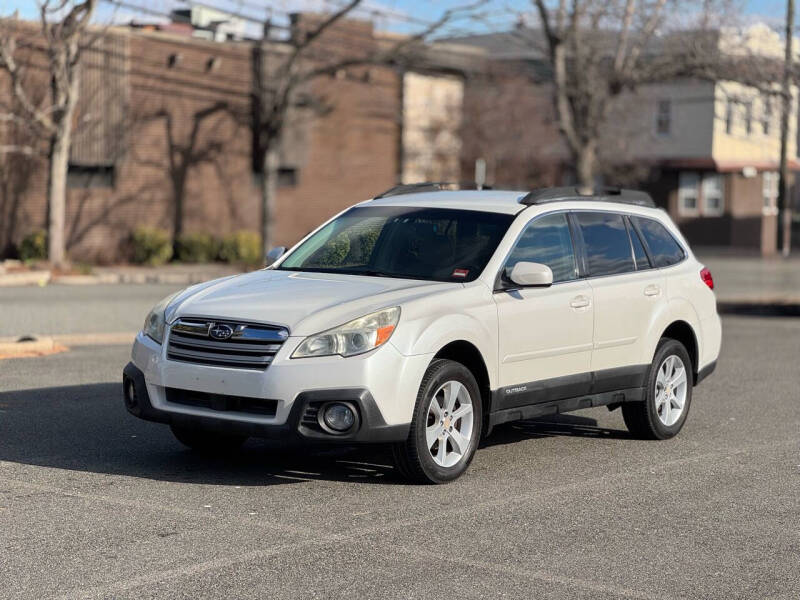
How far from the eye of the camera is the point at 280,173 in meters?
37.2

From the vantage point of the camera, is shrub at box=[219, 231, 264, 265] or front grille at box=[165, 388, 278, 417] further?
shrub at box=[219, 231, 264, 265]

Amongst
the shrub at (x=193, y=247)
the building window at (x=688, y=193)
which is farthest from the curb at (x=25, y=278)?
the building window at (x=688, y=193)

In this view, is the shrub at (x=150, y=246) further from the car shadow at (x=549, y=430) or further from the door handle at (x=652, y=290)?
the door handle at (x=652, y=290)

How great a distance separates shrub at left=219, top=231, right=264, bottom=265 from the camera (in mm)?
33656

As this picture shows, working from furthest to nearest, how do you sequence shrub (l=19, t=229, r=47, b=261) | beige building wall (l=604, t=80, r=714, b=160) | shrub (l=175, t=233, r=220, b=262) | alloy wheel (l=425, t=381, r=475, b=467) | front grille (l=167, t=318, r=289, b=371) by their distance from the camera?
beige building wall (l=604, t=80, r=714, b=160), shrub (l=175, t=233, r=220, b=262), shrub (l=19, t=229, r=47, b=261), alloy wheel (l=425, t=381, r=475, b=467), front grille (l=167, t=318, r=289, b=371)

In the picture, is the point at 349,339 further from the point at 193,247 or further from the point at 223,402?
the point at 193,247

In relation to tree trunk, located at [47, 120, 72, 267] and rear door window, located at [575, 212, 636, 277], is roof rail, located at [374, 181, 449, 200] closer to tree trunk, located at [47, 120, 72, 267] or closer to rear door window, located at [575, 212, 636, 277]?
rear door window, located at [575, 212, 636, 277]

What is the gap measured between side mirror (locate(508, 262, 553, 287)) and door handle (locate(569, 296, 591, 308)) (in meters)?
0.65

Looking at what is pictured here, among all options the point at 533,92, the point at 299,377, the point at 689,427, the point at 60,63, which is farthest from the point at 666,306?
the point at 533,92

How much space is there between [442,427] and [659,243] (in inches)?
126

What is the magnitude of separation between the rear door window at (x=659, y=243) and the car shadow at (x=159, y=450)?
1.44 metres

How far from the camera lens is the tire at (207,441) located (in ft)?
28.1

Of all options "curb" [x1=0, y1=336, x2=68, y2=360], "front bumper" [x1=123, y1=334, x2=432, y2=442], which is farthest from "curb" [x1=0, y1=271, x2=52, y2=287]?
"front bumper" [x1=123, y1=334, x2=432, y2=442]

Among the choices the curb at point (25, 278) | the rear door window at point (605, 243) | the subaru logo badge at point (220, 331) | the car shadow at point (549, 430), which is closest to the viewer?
the subaru logo badge at point (220, 331)
